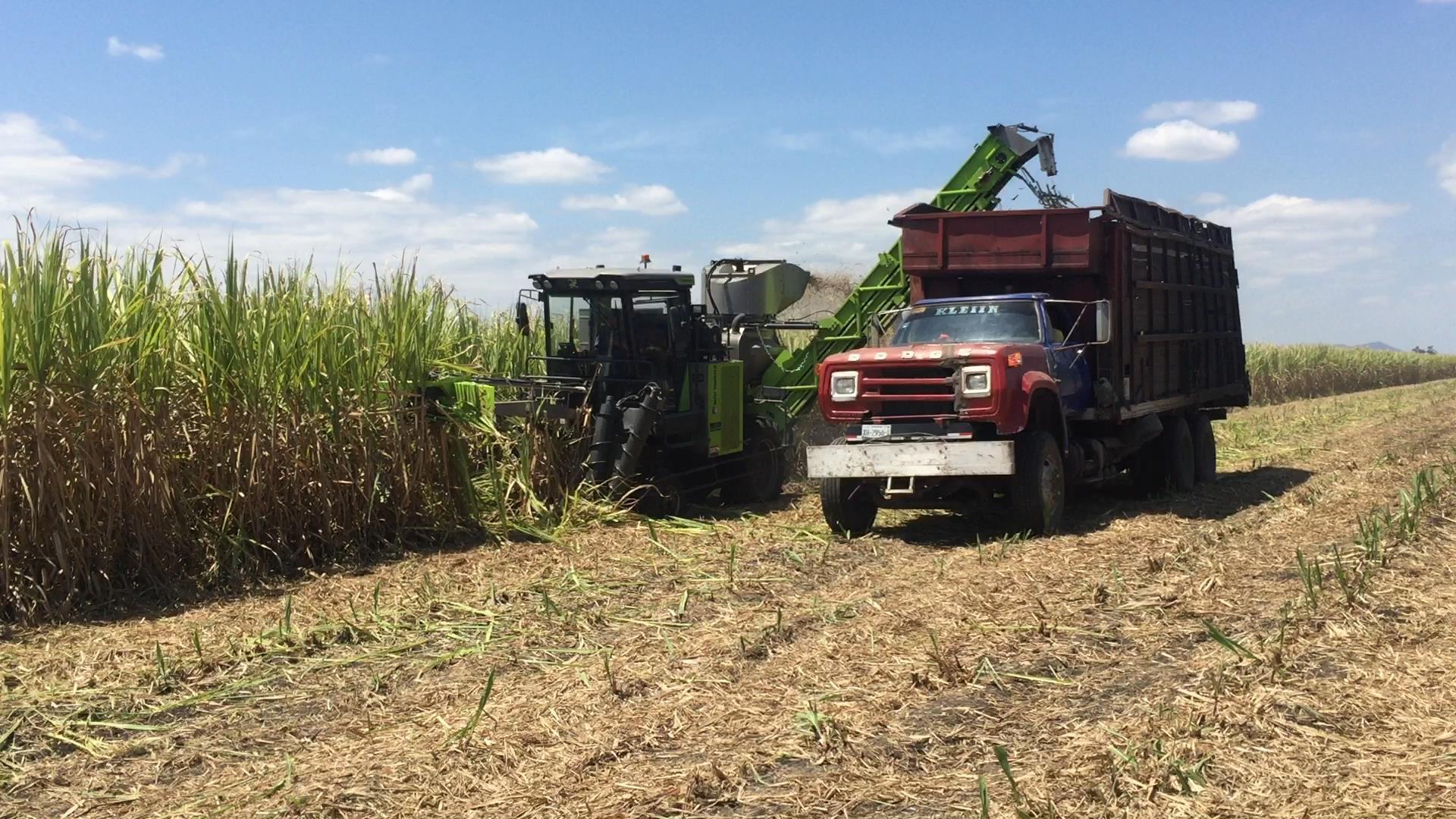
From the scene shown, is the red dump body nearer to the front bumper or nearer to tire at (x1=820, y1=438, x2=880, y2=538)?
the front bumper

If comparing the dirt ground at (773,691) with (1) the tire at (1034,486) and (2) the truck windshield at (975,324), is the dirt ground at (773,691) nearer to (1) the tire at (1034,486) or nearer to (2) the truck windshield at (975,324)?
(1) the tire at (1034,486)

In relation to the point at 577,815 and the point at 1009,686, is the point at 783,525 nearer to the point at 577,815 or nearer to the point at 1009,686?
the point at 1009,686

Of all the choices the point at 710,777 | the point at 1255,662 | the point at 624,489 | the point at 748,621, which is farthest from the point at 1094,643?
the point at 624,489

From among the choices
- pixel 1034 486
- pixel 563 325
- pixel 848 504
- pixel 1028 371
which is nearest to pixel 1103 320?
pixel 1028 371

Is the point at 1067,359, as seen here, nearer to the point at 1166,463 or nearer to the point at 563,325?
the point at 1166,463

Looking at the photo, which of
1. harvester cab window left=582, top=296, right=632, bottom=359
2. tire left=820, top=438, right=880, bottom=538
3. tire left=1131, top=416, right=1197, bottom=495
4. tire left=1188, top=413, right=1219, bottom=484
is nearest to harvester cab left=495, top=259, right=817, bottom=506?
harvester cab window left=582, top=296, right=632, bottom=359

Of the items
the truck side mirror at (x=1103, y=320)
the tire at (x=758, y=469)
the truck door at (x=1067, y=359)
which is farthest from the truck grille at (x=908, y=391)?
the tire at (x=758, y=469)

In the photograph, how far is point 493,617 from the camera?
726cm

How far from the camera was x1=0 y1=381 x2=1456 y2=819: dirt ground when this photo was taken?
14.2 ft

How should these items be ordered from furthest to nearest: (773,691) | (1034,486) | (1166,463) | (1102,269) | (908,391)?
1. (1166,463)
2. (1102,269)
3. (908,391)
4. (1034,486)
5. (773,691)

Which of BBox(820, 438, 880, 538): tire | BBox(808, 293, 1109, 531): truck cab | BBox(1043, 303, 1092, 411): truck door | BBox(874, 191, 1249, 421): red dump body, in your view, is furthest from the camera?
BBox(874, 191, 1249, 421): red dump body

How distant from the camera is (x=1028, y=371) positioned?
10039 mm

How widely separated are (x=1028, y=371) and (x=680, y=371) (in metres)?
3.53

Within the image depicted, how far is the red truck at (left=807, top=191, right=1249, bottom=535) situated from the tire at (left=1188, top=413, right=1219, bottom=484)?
0.08 feet
